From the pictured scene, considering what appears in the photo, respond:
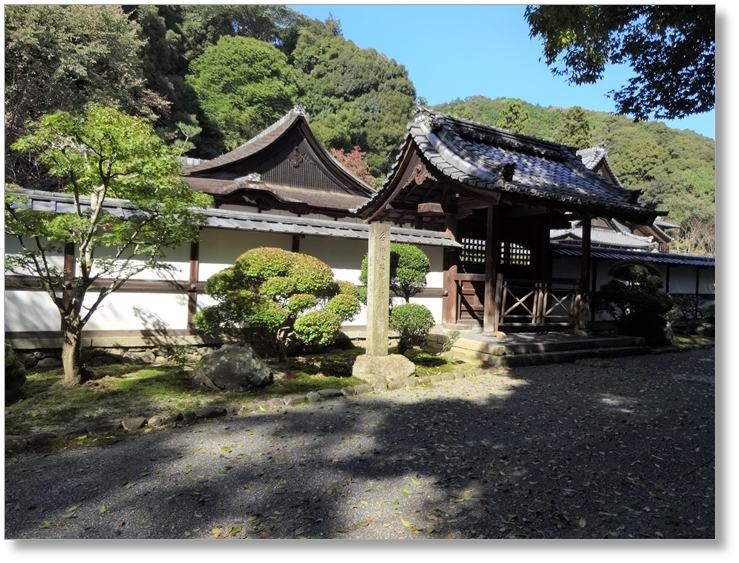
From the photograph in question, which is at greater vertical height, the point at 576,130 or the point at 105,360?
the point at 576,130

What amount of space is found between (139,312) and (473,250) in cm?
734

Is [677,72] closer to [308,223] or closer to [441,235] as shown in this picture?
[441,235]

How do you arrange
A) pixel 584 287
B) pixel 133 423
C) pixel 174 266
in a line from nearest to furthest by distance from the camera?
1. pixel 133 423
2. pixel 174 266
3. pixel 584 287

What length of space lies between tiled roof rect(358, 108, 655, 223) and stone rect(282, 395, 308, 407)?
505 centimetres

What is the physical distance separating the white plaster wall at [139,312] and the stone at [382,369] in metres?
3.39

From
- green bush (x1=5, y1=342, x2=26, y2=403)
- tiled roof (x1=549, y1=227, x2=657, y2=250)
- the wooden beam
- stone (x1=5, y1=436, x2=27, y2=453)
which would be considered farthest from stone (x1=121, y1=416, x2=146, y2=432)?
tiled roof (x1=549, y1=227, x2=657, y2=250)

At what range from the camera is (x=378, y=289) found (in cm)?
691

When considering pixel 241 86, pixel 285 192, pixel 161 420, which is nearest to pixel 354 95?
pixel 241 86

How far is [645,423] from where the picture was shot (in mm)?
5227

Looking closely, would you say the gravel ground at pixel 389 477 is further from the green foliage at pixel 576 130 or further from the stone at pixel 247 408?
the green foliage at pixel 576 130

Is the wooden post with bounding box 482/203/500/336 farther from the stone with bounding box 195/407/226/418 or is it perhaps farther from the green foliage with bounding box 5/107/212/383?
the stone with bounding box 195/407/226/418

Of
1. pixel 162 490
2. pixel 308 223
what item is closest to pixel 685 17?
pixel 308 223

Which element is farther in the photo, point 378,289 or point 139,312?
point 139,312

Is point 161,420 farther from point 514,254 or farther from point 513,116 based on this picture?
point 513,116
